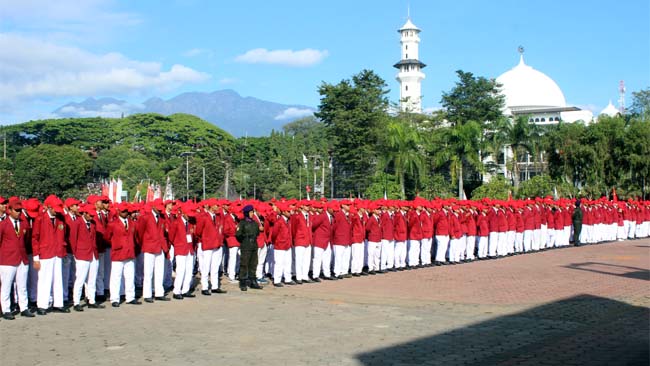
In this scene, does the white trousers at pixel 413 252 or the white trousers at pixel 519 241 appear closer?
the white trousers at pixel 413 252

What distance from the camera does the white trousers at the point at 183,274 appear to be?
44.1 ft

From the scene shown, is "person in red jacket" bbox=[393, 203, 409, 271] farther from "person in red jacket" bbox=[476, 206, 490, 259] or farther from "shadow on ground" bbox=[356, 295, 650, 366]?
"shadow on ground" bbox=[356, 295, 650, 366]

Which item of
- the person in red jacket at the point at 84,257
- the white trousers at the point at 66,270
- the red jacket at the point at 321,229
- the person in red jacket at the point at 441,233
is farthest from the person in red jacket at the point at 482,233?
the person in red jacket at the point at 84,257

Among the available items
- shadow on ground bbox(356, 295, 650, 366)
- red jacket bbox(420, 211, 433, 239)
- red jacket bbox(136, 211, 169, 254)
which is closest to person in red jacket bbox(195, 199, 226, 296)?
red jacket bbox(136, 211, 169, 254)

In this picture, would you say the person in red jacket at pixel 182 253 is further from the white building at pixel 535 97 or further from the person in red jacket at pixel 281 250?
the white building at pixel 535 97

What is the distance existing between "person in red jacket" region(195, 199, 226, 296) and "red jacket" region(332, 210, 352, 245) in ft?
10.7

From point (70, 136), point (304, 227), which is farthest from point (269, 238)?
point (70, 136)

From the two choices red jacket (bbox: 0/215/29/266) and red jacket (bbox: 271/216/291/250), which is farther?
red jacket (bbox: 271/216/291/250)

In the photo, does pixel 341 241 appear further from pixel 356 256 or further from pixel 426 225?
pixel 426 225

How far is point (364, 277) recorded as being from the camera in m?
17.2

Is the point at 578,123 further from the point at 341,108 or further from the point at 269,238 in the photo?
the point at 269,238

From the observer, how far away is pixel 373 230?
18000 mm

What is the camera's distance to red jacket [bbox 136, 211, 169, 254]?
13031mm

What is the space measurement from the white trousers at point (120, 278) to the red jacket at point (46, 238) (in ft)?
3.27
